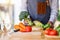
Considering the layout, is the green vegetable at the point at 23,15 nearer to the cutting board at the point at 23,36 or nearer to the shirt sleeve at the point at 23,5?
the shirt sleeve at the point at 23,5

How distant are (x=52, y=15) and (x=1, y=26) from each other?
450 mm

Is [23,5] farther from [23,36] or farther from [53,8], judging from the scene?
[23,36]

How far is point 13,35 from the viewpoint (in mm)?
1358

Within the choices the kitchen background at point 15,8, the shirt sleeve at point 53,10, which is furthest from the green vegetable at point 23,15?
the shirt sleeve at point 53,10

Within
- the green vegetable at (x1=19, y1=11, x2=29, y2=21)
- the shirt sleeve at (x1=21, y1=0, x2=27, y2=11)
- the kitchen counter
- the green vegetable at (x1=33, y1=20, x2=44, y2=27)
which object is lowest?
the kitchen counter

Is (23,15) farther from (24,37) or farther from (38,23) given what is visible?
(24,37)

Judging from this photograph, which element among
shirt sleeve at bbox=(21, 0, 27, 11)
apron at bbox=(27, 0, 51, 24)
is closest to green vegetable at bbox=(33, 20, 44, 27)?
apron at bbox=(27, 0, 51, 24)

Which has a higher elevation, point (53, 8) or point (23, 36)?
point (53, 8)

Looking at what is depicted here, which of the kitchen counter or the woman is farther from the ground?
the woman

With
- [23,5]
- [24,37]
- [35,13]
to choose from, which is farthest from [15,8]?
[24,37]

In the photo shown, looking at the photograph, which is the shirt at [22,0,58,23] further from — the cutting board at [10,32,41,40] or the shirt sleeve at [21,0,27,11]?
the cutting board at [10,32,41,40]

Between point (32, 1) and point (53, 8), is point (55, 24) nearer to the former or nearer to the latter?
point (53, 8)

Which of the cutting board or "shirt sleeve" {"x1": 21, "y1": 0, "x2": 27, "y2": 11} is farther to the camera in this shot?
"shirt sleeve" {"x1": 21, "y1": 0, "x2": 27, "y2": 11}

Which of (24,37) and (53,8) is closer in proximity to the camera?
(24,37)
